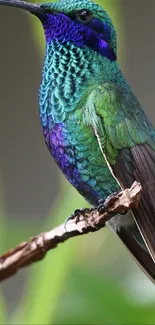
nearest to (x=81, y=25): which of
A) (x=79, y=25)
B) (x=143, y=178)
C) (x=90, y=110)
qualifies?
(x=79, y=25)

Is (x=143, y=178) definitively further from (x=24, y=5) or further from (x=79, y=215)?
(x=24, y=5)

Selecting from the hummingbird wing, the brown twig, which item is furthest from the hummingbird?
the brown twig

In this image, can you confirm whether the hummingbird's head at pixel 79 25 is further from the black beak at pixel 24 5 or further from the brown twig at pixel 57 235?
the brown twig at pixel 57 235

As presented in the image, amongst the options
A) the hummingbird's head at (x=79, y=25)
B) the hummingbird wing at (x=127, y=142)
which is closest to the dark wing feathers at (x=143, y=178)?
the hummingbird wing at (x=127, y=142)

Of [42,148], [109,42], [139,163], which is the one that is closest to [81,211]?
[139,163]

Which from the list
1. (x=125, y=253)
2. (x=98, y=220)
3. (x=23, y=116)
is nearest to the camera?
(x=98, y=220)

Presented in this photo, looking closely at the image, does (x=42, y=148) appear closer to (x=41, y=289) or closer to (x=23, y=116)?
(x=23, y=116)

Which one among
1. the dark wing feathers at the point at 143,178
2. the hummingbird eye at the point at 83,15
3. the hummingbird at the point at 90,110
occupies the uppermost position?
the hummingbird eye at the point at 83,15
